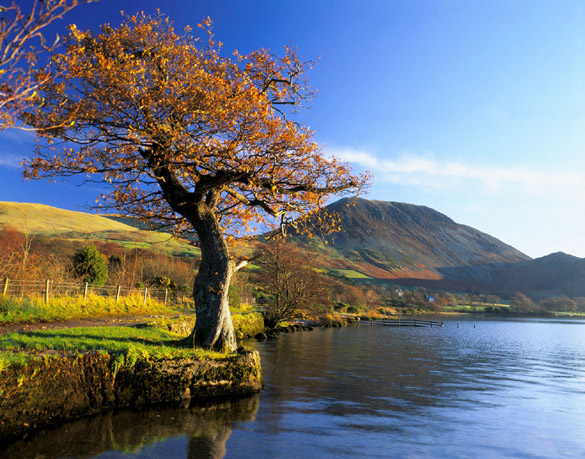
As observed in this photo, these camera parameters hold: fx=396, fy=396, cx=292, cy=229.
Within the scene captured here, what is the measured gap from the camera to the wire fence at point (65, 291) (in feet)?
69.5

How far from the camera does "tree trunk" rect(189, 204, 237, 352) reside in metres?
13.3

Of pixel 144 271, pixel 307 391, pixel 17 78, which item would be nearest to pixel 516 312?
pixel 144 271

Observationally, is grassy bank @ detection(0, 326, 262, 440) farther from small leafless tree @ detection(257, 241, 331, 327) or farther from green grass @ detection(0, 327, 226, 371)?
small leafless tree @ detection(257, 241, 331, 327)

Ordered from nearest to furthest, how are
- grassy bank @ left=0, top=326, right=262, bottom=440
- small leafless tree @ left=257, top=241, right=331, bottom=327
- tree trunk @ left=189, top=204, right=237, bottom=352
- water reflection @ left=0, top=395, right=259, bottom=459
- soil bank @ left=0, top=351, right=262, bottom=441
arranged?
1. water reflection @ left=0, top=395, right=259, bottom=459
2. soil bank @ left=0, top=351, right=262, bottom=441
3. grassy bank @ left=0, top=326, right=262, bottom=440
4. tree trunk @ left=189, top=204, right=237, bottom=352
5. small leafless tree @ left=257, top=241, right=331, bottom=327

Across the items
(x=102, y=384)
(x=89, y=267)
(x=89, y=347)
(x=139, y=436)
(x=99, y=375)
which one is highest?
(x=89, y=267)

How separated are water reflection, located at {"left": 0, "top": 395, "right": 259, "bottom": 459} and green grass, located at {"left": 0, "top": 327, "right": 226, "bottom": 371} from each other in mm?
1417

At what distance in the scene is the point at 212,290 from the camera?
13.4 metres

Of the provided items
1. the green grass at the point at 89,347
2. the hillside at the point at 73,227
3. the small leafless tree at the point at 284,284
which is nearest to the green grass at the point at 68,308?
the green grass at the point at 89,347

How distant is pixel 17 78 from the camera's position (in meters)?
4.62

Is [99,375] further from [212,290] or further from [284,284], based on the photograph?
[284,284]

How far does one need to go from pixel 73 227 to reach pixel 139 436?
106960 mm

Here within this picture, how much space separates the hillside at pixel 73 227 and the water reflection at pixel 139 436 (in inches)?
2947

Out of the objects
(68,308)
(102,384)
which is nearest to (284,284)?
(68,308)

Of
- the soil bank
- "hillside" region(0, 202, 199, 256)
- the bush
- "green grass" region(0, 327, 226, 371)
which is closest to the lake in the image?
the soil bank
